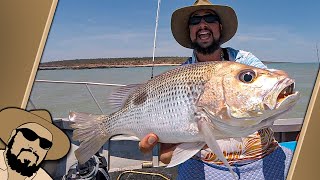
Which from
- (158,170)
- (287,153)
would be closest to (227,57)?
(287,153)

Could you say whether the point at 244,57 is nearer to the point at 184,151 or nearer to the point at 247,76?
the point at 247,76

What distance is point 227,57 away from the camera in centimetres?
199

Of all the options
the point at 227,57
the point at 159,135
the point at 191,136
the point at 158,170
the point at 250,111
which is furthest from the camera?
the point at 158,170

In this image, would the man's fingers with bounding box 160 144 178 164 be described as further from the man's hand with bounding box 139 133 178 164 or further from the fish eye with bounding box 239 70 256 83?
the fish eye with bounding box 239 70 256 83

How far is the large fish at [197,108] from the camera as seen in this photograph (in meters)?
1.27

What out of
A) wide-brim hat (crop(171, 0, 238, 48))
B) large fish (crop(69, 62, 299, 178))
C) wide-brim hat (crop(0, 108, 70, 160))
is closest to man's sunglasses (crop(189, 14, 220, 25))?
wide-brim hat (crop(171, 0, 238, 48))

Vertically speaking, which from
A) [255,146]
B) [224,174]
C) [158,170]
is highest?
[255,146]

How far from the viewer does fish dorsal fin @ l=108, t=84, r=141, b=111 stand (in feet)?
5.73

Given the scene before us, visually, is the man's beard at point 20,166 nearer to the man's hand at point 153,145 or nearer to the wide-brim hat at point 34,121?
the wide-brim hat at point 34,121

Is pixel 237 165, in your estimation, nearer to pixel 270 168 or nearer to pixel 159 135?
pixel 270 168

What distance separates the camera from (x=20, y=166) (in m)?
1.83

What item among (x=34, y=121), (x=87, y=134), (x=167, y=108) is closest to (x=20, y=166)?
(x=34, y=121)

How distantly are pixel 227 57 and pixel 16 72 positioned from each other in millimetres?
1166

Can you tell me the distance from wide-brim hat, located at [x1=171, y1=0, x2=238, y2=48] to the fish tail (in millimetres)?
842
